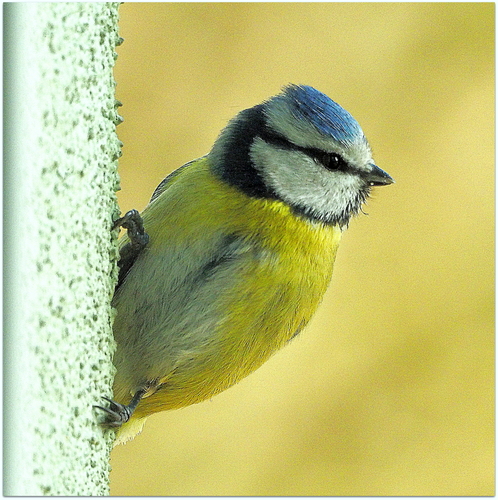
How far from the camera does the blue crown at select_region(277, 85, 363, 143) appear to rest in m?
0.94

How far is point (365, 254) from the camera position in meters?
1.73

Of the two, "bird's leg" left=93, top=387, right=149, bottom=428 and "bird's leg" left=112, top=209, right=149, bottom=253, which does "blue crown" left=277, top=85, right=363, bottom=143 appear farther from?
"bird's leg" left=93, top=387, right=149, bottom=428

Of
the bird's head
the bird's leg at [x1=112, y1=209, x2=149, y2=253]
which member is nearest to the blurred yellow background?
the bird's head

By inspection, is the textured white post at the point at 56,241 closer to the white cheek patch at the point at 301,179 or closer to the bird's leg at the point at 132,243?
the bird's leg at the point at 132,243

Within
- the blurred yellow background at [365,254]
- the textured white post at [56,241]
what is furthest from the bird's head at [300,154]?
the blurred yellow background at [365,254]

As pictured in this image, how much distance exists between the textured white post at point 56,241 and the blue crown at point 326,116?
0.35 m

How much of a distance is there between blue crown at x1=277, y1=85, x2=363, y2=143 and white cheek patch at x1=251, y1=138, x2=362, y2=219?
4cm

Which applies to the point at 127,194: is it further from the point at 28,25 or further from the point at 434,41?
the point at 28,25

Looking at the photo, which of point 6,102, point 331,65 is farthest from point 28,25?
point 331,65

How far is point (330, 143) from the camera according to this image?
951 mm

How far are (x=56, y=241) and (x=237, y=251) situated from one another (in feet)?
1.10

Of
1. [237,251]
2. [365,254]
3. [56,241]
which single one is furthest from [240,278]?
[365,254]

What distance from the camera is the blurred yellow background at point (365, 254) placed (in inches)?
63.9

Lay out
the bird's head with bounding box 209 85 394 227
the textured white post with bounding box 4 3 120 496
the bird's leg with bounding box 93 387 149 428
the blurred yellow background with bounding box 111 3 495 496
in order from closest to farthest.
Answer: the textured white post with bounding box 4 3 120 496
the bird's leg with bounding box 93 387 149 428
the bird's head with bounding box 209 85 394 227
the blurred yellow background with bounding box 111 3 495 496
